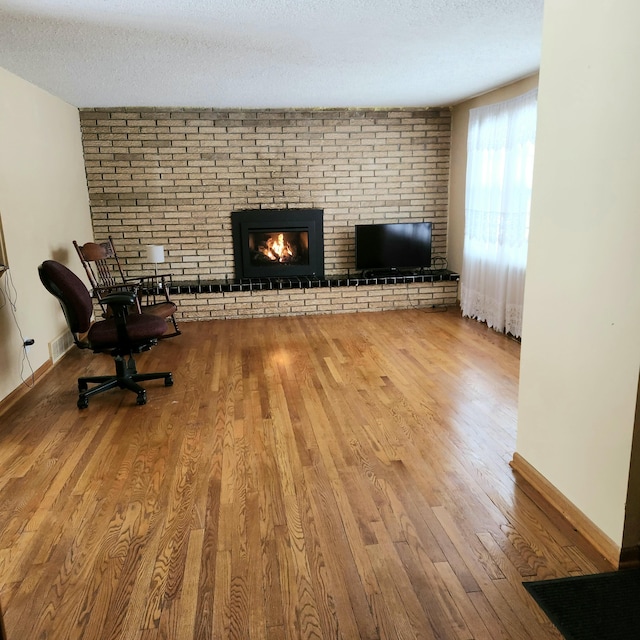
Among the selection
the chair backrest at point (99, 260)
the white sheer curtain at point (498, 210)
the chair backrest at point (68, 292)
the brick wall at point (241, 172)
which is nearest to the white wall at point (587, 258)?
the white sheer curtain at point (498, 210)

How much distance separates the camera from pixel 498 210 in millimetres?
5078

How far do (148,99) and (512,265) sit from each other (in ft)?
12.4

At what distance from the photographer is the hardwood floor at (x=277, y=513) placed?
1.71 metres

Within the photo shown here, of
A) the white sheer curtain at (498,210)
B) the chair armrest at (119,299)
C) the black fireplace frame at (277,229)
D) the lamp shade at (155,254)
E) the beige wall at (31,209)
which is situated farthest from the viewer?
the black fireplace frame at (277,229)

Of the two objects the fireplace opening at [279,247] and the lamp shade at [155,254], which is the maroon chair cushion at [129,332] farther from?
the fireplace opening at [279,247]

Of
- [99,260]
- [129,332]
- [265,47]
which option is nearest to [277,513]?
[129,332]

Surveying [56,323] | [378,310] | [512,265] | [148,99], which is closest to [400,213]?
[378,310]

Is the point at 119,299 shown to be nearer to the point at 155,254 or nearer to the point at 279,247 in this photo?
the point at 155,254

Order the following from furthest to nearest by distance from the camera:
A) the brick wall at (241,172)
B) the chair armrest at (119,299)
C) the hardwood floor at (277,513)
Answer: the brick wall at (241,172), the chair armrest at (119,299), the hardwood floor at (277,513)

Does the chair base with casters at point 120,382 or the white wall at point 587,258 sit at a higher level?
the white wall at point 587,258

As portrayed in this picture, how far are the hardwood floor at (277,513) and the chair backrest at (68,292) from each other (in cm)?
59

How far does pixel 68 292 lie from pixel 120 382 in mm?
727

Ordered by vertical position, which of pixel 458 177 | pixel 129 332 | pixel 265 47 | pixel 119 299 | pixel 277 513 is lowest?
pixel 277 513

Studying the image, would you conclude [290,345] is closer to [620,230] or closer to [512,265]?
[512,265]
